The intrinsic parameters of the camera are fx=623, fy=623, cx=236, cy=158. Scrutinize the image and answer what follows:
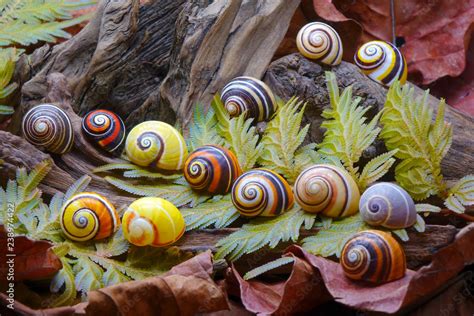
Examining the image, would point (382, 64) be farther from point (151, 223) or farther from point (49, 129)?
point (49, 129)

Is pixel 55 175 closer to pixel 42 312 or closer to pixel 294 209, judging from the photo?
pixel 42 312

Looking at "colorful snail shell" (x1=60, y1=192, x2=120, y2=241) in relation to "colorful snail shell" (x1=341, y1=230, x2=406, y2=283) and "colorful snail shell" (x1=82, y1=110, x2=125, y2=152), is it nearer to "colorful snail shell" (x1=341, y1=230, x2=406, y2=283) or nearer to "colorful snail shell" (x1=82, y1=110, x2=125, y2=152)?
"colorful snail shell" (x1=82, y1=110, x2=125, y2=152)

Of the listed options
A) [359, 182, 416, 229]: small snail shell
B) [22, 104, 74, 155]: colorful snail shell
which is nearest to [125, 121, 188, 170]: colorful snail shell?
[22, 104, 74, 155]: colorful snail shell

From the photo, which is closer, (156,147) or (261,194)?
(261,194)

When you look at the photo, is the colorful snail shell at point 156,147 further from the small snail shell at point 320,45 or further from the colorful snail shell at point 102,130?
the small snail shell at point 320,45

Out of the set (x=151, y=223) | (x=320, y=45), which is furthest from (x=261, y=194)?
(x=320, y=45)

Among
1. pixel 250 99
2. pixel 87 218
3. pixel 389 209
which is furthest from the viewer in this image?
pixel 250 99
